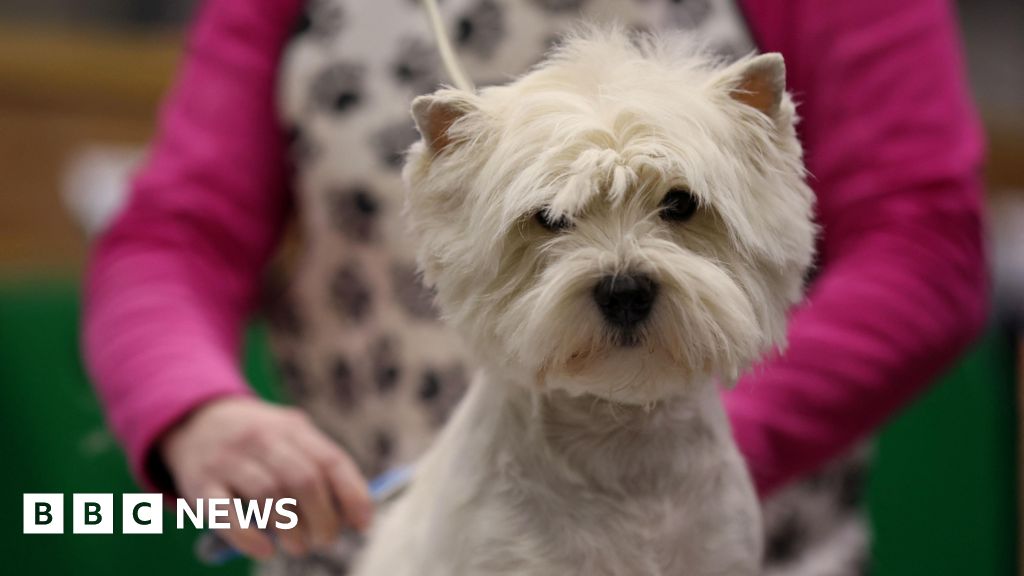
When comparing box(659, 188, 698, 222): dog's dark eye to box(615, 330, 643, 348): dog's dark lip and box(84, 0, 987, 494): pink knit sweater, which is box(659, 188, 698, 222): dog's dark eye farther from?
box(84, 0, 987, 494): pink knit sweater

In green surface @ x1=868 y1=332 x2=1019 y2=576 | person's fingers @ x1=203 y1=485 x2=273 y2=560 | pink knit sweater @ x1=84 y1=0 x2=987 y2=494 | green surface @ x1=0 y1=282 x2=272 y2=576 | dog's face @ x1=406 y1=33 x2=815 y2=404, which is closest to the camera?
dog's face @ x1=406 y1=33 x2=815 y2=404

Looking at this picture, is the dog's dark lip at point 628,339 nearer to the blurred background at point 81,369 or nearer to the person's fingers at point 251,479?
the person's fingers at point 251,479

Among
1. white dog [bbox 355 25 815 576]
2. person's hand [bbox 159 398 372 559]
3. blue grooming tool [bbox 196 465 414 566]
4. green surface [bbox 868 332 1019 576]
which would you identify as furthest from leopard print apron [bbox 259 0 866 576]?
green surface [bbox 868 332 1019 576]

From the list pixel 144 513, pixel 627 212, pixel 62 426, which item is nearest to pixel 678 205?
pixel 627 212

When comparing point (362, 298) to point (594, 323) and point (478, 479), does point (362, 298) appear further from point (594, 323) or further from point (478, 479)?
point (594, 323)

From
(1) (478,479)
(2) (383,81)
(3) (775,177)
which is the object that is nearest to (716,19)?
(3) (775,177)

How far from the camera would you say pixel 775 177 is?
0.51 meters

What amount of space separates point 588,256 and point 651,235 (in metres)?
0.03

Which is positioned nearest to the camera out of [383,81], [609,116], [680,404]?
[609,116]

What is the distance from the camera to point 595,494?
58cm

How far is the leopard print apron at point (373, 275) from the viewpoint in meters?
0.97

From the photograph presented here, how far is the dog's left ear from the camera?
1.57ft

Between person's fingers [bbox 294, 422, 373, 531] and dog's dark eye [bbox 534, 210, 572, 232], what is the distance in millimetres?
255

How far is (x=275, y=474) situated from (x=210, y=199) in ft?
1.34
